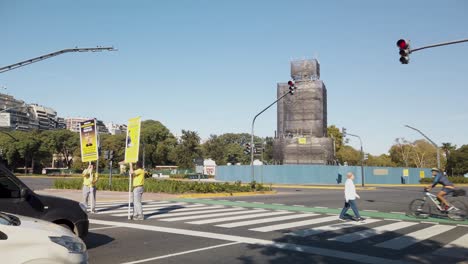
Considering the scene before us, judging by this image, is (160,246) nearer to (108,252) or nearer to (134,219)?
(108,252)

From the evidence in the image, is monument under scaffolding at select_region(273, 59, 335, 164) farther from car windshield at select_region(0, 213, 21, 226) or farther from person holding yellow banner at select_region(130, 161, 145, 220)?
car windshield at select_region(0, 213, 21, 226)

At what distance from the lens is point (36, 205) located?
295 inches

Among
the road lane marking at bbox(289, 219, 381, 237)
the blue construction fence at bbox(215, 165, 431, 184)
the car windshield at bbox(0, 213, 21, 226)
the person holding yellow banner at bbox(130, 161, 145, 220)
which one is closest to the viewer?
the car windshield at bbox(0, 213, 21, 226)

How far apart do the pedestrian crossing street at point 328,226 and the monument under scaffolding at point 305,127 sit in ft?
149

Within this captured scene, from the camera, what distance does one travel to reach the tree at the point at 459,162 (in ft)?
284

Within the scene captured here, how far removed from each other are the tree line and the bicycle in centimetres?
6167

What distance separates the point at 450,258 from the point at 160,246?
5.46m

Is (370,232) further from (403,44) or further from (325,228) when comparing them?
(403,44)

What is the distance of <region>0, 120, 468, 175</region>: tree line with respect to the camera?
86.4 meters

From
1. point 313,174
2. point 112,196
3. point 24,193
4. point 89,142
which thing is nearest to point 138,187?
point 89,142

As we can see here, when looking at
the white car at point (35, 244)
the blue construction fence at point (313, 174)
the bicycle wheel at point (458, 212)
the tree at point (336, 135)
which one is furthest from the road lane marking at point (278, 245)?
the tree at point (336, 135)

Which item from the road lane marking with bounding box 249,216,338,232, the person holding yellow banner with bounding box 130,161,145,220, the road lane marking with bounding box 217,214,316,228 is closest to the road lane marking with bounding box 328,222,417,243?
the road lane marking with bounding box 249,216,338,232

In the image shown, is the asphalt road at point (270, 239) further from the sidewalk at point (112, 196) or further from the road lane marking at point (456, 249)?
the sidewalk at point (112, 196)

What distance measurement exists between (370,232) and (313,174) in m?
42.0
